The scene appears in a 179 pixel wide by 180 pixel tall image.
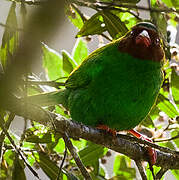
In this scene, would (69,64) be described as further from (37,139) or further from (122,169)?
(122,169)

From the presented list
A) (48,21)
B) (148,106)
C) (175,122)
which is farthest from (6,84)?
(175,122)

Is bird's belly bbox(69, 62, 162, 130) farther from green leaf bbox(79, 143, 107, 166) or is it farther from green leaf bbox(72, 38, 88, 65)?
green leaf bbox(72, 38, 88, 65)

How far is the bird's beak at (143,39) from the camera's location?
239 centimetres

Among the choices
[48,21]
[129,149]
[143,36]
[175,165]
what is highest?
[48,21]

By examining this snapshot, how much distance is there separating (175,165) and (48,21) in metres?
1.95

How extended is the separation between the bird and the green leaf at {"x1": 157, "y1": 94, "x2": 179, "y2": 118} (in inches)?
8.4

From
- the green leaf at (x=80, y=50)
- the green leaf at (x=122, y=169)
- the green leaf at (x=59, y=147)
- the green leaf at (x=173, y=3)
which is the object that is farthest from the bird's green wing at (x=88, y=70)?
the green leaf at (x=122, y=169)

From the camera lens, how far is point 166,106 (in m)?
→ 2.61

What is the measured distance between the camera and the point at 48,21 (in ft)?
1.41

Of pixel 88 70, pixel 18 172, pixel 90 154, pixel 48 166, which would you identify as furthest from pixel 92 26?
pixel 18 172

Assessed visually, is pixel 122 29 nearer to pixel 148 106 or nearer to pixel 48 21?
pixel 148 106

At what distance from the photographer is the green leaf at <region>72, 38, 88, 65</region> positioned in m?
2.98

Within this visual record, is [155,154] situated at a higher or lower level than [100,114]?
lower

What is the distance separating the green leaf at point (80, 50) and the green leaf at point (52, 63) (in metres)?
0.17
